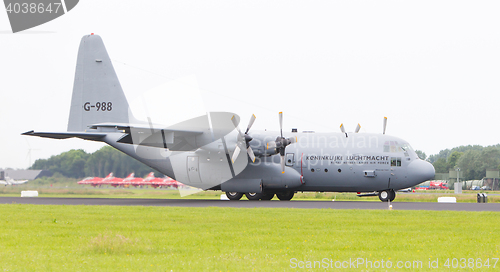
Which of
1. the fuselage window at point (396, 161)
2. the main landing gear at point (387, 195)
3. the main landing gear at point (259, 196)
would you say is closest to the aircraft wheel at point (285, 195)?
the main landing gear at point (259, 196)

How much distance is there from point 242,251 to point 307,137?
23.3 m

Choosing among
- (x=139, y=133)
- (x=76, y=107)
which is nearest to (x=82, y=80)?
(x=76, y=107)

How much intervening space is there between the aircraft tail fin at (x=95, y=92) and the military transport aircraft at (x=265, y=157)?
1531 millimetres

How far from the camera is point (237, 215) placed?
22203mm

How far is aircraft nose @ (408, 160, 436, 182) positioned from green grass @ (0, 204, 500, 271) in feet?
32.1

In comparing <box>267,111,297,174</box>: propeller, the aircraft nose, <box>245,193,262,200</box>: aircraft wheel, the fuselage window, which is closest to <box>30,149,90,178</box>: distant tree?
<box>245,193,262,200</box>: aircraft wheel

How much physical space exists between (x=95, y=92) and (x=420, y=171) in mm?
23558

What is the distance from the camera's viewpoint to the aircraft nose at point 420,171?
32.7 meters

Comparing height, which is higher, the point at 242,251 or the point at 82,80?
the point at 82,80

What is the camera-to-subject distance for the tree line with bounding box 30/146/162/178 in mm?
50094

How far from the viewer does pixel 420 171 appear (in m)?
32.7

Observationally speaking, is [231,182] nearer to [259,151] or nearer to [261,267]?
[259,151]

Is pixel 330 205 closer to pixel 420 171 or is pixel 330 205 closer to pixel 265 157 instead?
pixel 265 157

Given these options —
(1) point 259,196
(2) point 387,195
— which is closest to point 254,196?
(1) point 259,196
